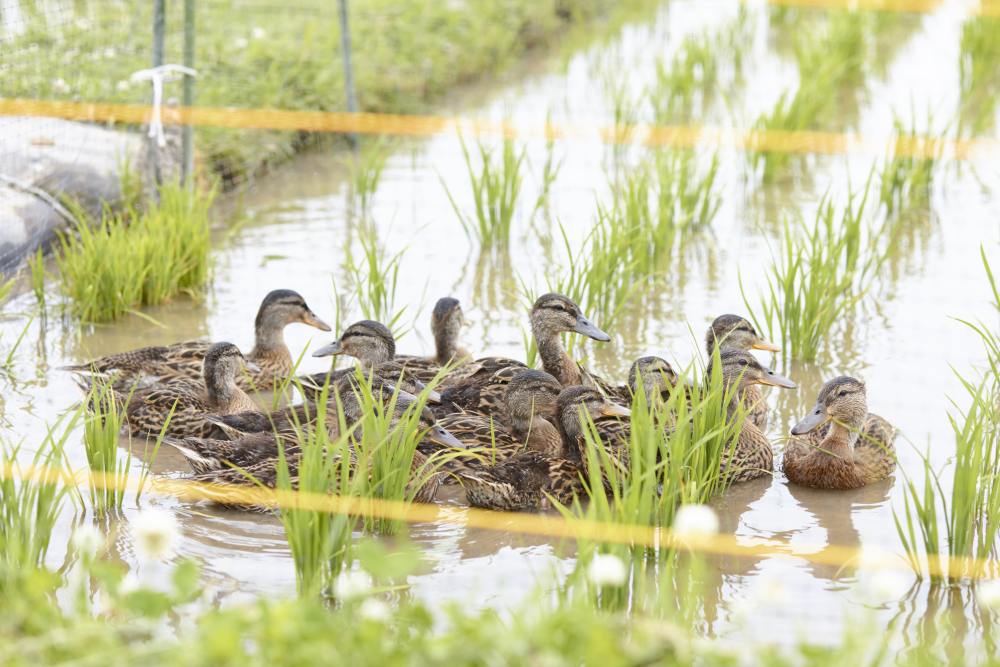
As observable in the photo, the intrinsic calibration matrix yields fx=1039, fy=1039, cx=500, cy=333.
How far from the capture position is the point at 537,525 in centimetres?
364

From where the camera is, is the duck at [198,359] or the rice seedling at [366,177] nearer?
the duck at [198,359]

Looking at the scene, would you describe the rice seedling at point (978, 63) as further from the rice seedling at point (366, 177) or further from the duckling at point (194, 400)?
the duckling at point (194, 400)

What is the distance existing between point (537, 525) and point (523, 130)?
18.8 ft

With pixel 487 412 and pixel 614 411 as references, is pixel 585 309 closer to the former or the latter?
pixel 487 412

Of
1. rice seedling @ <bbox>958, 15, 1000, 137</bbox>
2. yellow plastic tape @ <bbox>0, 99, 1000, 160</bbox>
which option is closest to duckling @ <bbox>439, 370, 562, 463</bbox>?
yellow plastic tape @ <bbox>0, 99, 1000, 160</bbox>

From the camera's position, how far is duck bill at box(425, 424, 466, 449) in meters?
3.86

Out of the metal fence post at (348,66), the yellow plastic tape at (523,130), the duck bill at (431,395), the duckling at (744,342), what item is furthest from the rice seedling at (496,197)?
the metal fence post at (348,66)

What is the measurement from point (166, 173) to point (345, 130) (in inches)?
89.1

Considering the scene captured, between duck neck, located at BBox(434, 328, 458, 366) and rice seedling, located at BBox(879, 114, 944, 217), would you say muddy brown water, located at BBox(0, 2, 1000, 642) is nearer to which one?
rice seedling, located at BBox(879, 114, 944, 217)

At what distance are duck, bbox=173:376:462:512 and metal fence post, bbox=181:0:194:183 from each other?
3.31 m

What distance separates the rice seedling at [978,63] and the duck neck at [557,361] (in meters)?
6.28

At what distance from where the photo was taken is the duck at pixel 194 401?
4.25m

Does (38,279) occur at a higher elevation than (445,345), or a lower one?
higher

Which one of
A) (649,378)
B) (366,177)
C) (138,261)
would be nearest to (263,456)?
(649,378)
